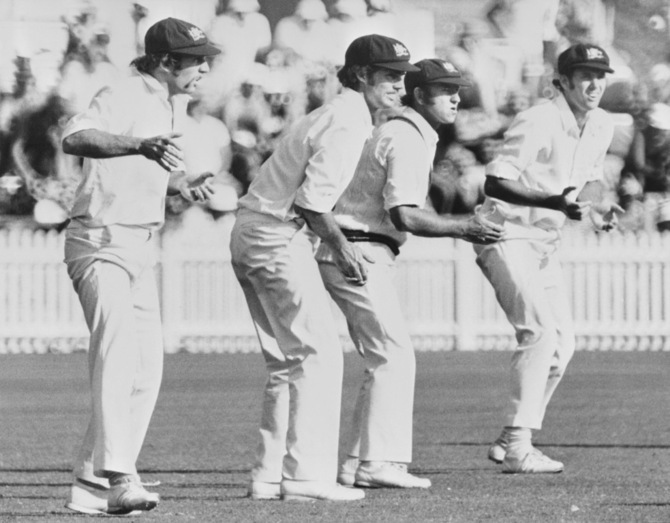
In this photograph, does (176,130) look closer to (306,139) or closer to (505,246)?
(306,139)

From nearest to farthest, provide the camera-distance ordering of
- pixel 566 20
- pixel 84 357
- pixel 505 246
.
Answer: pixel 505 246
pixel 84 357
pixel 566 20

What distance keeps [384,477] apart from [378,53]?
1.80 m

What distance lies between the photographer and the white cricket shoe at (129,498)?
6773 millimetres

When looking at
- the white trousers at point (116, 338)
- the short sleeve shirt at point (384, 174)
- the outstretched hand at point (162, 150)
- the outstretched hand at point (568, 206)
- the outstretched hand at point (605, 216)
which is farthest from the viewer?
the outstretched hand at point (605, 216)

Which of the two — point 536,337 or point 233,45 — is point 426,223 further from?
point 233,45

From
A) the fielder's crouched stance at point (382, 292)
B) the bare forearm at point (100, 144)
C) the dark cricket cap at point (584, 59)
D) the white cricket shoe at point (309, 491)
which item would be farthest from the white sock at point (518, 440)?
the bare forearm at point (100, 144)

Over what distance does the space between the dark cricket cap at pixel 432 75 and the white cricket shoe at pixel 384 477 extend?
1705 mm

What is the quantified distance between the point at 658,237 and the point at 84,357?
527cm

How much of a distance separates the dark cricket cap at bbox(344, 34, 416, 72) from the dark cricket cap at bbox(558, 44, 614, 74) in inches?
65.9

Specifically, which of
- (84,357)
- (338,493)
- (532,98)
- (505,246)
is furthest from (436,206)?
(338,493)

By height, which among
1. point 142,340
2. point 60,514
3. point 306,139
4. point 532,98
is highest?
point 532,98

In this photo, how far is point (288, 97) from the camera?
17.1 metres

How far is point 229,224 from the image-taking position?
17.0 meters

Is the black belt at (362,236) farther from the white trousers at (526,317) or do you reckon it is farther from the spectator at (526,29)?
the spectator at (526,29)
